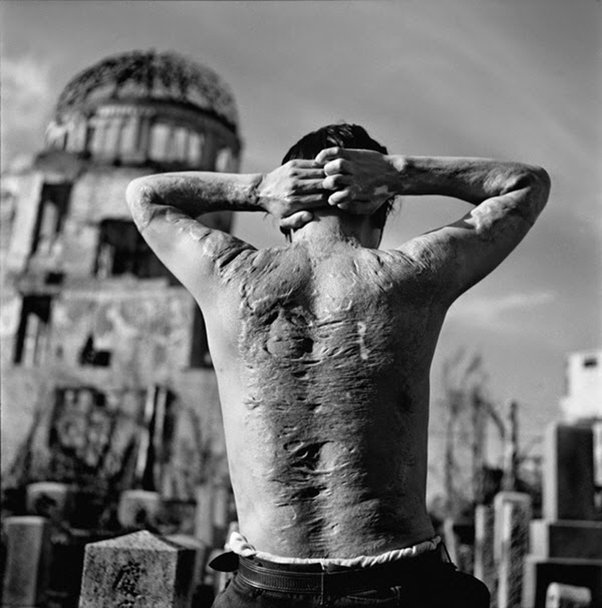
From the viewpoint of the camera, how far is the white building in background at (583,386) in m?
36.8

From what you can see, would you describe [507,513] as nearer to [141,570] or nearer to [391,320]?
[141,570]

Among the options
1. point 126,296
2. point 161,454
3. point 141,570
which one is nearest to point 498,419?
point 161,454

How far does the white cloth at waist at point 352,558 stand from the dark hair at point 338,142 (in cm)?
99

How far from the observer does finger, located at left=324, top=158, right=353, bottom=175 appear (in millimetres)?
2189

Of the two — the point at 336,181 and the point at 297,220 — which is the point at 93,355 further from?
the point at 336,181

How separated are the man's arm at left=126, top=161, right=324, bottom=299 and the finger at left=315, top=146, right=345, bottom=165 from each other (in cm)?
3

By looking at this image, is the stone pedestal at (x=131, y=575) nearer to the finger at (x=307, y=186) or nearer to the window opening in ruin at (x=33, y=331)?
the finger at (x=307, y=186)

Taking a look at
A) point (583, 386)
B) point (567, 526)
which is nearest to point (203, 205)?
A: point (567, 526)

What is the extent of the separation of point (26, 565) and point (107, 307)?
18.1 meters

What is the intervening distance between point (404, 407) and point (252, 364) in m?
0.43

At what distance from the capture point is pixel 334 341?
6.64ft

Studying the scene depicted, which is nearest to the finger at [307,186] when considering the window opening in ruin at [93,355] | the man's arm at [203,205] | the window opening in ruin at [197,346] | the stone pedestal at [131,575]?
the man's arm at [203,205]

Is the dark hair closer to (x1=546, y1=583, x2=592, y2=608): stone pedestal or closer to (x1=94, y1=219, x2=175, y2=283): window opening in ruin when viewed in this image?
(x1=546, y1=583, x2=592, y2=608): stone pedestal

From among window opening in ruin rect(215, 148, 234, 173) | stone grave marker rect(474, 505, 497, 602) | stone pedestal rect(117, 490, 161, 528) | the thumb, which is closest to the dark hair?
the thumb
